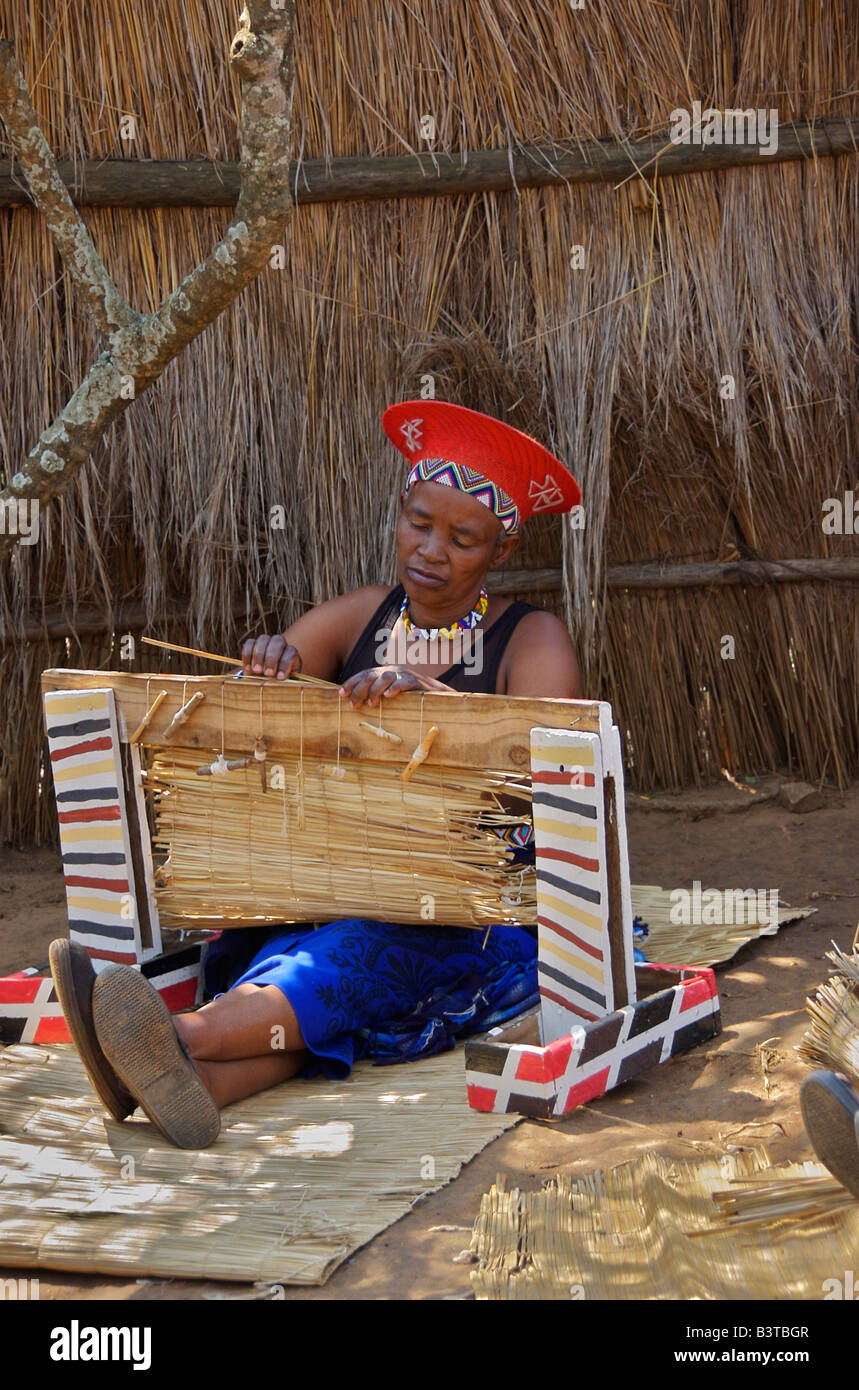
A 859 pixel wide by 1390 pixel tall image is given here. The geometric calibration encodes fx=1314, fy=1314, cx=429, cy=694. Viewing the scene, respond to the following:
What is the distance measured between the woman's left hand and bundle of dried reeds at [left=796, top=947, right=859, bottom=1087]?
3.12 ft

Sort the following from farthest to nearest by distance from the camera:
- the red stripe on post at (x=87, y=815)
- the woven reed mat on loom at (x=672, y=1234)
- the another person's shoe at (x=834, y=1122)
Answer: the red stripe on post at (x=87, y=815), the woven reed mat on loom at (x=672, y=1234), the another person's shoe at (x=834, y=1122)

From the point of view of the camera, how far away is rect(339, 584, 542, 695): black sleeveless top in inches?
126

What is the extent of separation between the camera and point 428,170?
413 centimetres

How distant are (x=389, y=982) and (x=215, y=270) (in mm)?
1616

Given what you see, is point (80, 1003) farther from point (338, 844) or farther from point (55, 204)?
point (55, 204)

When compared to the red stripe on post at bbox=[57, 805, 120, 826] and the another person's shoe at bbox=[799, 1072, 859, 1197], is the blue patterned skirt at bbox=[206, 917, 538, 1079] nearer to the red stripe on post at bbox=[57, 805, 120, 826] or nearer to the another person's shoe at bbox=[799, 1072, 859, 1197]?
the red stripe on post at bbox=[57, 805, 120, 826]

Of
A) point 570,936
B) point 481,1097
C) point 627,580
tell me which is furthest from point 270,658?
point 627,580

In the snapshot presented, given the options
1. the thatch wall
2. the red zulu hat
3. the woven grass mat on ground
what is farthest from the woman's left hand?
the thatch wall

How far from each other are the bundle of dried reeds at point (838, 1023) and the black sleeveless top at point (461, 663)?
44.5 inches

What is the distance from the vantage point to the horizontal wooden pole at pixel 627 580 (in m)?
4.52

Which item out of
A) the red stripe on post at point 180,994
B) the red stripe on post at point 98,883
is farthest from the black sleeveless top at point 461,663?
the red stripe on post at point 180,994

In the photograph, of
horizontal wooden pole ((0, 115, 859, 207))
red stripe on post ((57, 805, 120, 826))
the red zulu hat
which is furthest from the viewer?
horizontal wooden pole ((0, 115, 859, 207))

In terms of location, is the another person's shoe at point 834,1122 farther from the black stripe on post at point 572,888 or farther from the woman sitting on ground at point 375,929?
the woman sitting on ground at point 375,929

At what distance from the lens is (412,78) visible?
413 cm
